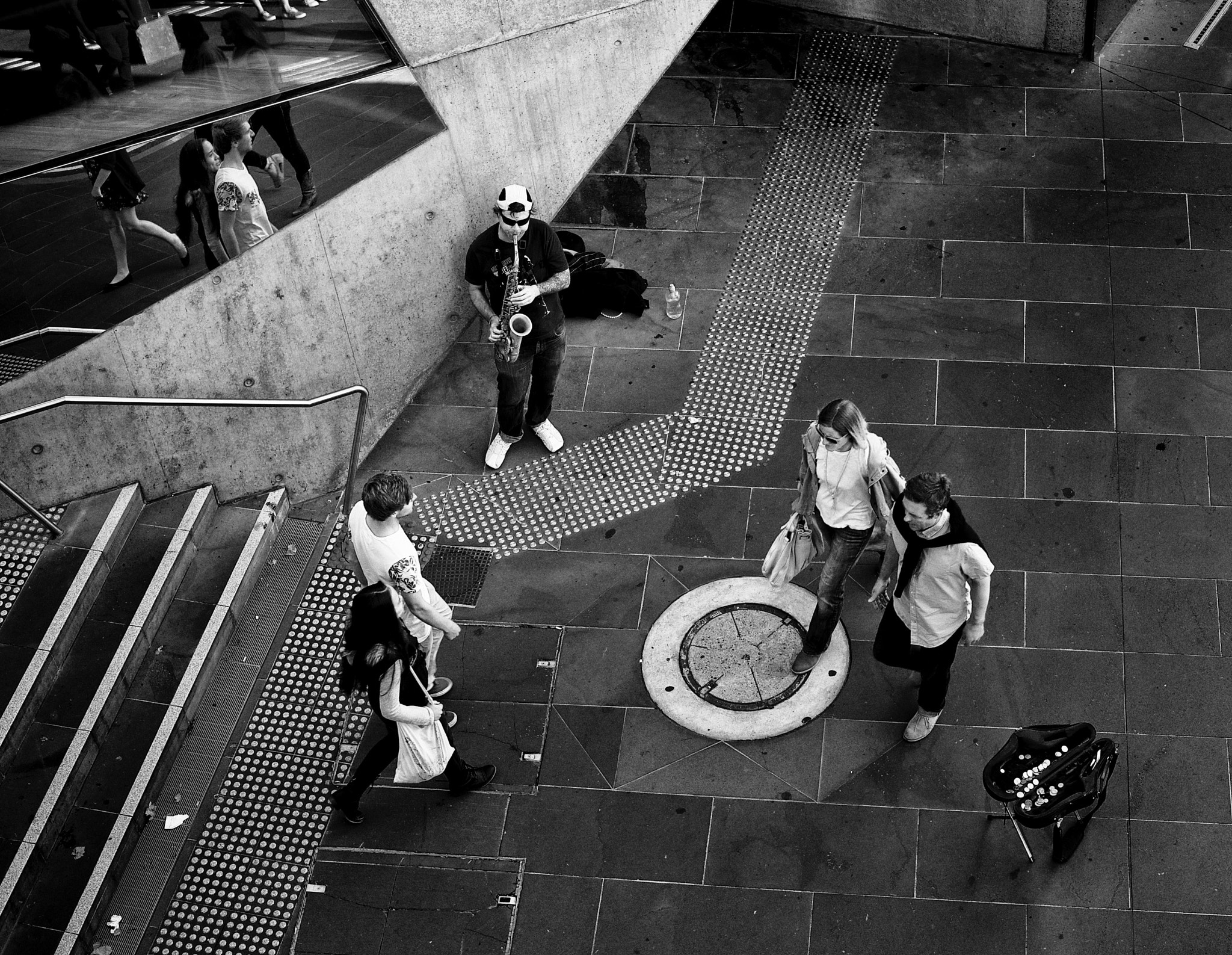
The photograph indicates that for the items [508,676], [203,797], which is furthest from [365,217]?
[203,797]

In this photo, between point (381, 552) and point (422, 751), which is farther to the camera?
point (422, 751)

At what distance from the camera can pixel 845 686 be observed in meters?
6.76

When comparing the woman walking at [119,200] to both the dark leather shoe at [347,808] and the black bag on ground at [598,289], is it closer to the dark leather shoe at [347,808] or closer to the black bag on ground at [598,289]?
the black bag on ground at [598,289]

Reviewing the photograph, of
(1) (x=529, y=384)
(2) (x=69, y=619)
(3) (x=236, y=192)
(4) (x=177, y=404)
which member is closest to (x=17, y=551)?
(2) (x=69, y=619)

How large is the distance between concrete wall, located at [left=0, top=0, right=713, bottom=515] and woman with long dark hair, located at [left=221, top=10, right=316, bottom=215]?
0.62 ft

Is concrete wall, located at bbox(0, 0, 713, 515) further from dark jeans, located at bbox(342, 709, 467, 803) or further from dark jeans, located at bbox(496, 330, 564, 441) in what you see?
dark jeans, located at bbox(342, 709, 467, 803)

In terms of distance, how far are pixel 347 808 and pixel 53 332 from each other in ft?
9.68

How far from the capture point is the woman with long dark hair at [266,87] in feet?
23.9

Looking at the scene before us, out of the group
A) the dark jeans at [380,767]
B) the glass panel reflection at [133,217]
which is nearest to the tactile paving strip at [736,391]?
the dark jeans at [380,767]

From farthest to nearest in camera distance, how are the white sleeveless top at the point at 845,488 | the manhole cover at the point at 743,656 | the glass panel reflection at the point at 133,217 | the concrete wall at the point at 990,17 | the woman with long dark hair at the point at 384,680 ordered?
1. the concrete wall at the point at 990,17
2. the glass panel reflection at the point at 133,217
3. the manhole cover at the point at 743,656
4. the white sleeveless top at the point at 845,488
5. the woman with long dark hair at the point at 384,680

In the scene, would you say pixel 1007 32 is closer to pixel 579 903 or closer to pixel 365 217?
pixel 365 217

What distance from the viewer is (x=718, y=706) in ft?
22.1

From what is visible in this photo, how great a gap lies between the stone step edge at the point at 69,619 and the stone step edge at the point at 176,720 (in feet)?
1.97

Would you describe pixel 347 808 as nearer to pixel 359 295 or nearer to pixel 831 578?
pixel 831 578
